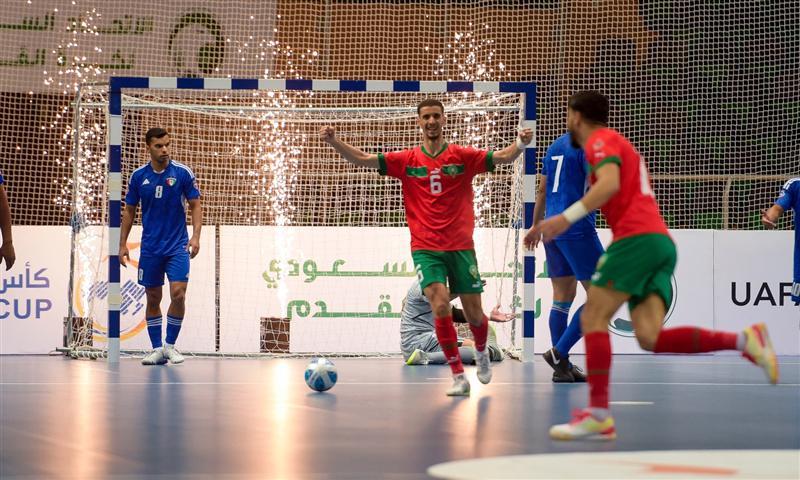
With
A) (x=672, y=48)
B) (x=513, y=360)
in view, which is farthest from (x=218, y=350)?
(x=672, y=48)

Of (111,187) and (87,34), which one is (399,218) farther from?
(87,34)

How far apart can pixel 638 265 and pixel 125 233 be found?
6.92 metres

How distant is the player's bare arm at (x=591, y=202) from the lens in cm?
477

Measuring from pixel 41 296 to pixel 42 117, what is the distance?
5.25 meters

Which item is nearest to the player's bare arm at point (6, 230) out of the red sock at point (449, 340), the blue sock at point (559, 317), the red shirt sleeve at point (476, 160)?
the red sock at point (449, 340)

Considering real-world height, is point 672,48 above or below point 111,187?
above

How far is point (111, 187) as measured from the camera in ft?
34.8

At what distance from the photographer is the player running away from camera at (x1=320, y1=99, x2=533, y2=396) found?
7.54m

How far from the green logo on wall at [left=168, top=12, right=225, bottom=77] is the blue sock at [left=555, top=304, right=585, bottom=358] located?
30.9ft

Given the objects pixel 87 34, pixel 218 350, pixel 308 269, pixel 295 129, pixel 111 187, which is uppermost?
pixel 87 34

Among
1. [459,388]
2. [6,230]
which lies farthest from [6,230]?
[459,388]

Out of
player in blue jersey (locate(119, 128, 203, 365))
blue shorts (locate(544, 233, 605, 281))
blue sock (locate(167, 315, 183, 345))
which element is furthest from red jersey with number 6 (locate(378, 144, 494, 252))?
blue sock (locate(167, 315, 183, 345))

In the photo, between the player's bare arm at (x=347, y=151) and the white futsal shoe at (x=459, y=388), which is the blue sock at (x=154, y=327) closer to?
the player's bare arm at (x=347, y=151)

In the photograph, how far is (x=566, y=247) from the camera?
8.13 m
